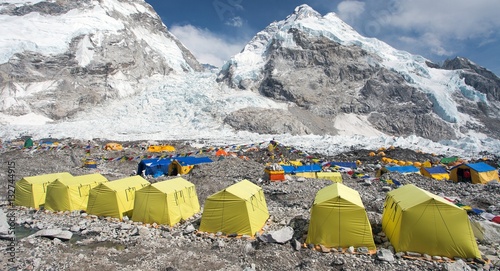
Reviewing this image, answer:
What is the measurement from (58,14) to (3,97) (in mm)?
40338

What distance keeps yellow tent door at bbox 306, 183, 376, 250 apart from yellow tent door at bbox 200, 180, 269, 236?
7.34ft

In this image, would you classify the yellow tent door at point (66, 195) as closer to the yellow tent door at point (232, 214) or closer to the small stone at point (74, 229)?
the small stone at point (74, 229)

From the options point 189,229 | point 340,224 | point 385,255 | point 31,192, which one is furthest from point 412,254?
point 31,192

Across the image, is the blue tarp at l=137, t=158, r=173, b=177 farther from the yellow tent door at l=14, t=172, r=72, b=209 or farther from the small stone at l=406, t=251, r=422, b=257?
the small stone at l=406, t=251, r=422, b=257

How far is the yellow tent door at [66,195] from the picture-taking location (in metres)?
14.8

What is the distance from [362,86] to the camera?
91.3 metres

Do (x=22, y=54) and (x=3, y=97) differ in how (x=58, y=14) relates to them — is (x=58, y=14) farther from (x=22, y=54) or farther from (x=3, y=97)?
(x=3, y=97)

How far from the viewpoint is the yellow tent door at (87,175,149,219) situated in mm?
13578

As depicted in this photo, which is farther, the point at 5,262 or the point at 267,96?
the point at 267,96

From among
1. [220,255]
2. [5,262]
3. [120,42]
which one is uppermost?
[120,42]

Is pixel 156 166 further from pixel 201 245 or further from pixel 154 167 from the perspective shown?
pixel 201 245

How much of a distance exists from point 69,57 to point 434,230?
323 ft

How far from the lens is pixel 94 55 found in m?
90.5

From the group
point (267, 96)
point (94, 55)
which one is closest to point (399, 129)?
point (267, 96)
